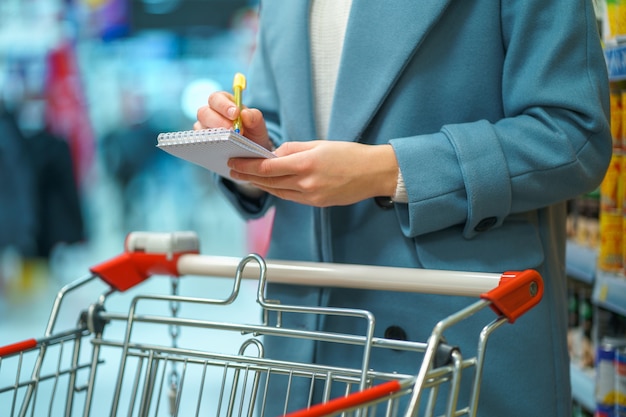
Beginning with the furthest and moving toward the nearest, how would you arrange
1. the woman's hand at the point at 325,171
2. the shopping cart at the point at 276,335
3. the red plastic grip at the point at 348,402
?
1. the woman's hand at the point at 325,171
2. the shopping cart at the point at 276,335
3. the red plastic grip at the point at 348,402

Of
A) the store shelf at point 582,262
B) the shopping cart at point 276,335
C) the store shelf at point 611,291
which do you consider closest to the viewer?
the shopping cart at point 276,335

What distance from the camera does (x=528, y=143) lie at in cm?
106

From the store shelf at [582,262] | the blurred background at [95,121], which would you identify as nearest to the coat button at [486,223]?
the store shelf at [582,262]

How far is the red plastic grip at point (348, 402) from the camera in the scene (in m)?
0.72

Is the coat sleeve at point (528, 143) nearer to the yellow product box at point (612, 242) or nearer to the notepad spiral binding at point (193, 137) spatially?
the notepad spiral binding at point (193, 137)

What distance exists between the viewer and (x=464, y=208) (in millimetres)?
1078

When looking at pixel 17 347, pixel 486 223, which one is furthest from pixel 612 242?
pixel 17 347

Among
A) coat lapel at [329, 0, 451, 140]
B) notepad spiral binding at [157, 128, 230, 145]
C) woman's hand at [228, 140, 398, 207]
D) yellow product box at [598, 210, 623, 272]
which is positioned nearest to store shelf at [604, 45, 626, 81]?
yellow product box at [598, 210, 623, 272]

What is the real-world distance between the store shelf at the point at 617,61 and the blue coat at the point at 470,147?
1.85ft

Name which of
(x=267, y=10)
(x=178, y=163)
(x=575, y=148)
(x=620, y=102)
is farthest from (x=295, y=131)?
(x=178, y=163)

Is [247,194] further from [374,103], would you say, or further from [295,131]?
[374,103]

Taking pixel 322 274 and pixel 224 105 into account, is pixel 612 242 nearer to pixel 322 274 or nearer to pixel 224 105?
pixel 322 274

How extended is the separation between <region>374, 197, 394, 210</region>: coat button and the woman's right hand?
0.19 meters

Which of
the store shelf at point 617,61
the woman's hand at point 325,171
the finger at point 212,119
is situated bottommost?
the woman's hand at point 325,171
